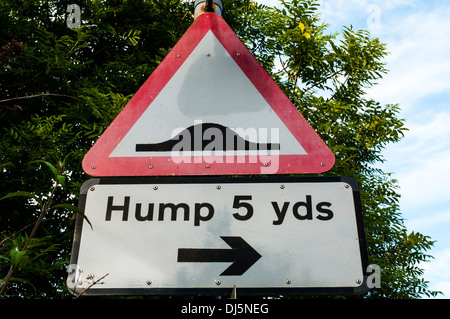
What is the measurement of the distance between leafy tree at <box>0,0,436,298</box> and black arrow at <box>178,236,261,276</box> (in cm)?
245

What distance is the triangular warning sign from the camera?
1.19m

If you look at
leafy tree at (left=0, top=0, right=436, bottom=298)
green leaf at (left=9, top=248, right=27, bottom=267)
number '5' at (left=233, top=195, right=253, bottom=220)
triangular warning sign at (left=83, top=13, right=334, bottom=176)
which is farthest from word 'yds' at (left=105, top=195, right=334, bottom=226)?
leafy tree at (left=0, top=0, right=436, bottom=298)

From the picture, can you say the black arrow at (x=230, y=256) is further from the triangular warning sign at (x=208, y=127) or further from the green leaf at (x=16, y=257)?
the green leaf at (x=16, y=257)

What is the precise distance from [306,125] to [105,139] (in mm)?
724

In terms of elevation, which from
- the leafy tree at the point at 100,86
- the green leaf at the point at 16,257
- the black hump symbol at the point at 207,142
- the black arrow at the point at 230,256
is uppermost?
the leafy tree at the point at 100,86

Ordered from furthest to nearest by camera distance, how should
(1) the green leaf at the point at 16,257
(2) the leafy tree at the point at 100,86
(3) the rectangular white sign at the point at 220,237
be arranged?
(2) the leafy tree at the point at 100,86 → (3) the rectangular white sign at the point at 220,237 → (1) the green leaf at the point at 16,257

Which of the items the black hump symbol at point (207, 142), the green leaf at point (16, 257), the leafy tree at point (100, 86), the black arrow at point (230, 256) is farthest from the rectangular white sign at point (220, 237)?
the leafy tree at point (100, 86)

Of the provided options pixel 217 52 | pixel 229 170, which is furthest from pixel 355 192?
pixel 217 52

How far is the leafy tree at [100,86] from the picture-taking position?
3.36 meters

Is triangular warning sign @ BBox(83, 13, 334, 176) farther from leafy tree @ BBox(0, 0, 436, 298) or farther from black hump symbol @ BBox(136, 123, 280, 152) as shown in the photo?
leafy tree @ BBox(0, 0, 436, 298)

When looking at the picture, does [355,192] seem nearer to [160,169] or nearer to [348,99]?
[160,169]

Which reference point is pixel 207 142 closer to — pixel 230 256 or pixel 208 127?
pixel 208 127

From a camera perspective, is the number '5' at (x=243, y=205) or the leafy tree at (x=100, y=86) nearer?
the number '5' at (x=243, y=205)

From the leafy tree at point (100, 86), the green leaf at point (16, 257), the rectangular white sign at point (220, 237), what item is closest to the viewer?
the green leaf at point (16, 257)
